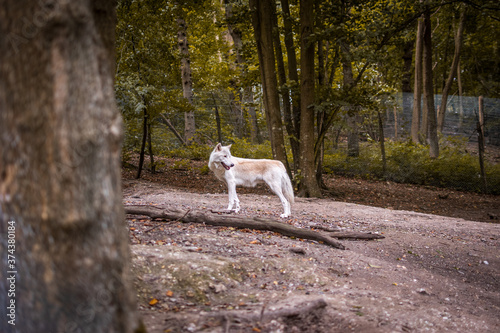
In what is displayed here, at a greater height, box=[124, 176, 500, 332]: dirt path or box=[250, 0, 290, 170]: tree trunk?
box=[250, 0, 290, 170]: tree trunk

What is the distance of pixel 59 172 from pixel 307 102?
30.6 ft

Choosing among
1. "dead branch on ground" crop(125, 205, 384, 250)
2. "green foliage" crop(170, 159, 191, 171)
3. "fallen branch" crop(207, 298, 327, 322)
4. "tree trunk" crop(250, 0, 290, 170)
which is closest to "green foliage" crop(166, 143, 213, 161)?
"green foliage" crop(170, 159, 191, 171)

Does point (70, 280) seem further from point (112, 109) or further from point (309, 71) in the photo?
point (309, 71)

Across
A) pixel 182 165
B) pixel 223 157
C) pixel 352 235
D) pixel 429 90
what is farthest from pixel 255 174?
pixel 429 90

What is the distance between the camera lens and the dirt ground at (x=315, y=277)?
3.12m

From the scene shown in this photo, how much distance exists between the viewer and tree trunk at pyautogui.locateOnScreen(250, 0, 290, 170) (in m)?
10.4

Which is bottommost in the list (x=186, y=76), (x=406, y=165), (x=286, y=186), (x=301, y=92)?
(x=406, y=165)

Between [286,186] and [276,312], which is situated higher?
[286,186]

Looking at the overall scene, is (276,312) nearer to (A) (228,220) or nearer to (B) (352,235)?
(A) (228,220)

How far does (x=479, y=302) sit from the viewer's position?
14.5 feet

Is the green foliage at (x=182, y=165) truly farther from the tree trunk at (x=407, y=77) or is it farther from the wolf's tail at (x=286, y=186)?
the tree trunk at (x=407, y=77)

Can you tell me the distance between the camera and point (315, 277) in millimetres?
4285

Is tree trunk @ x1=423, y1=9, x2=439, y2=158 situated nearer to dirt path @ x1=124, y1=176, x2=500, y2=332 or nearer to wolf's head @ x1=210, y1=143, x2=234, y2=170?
dirt path @ x1=124, y1=176, x2=500, y2=332

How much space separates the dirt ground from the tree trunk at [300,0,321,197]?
275 cm
